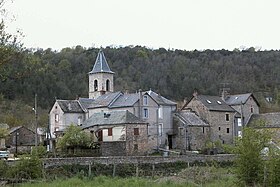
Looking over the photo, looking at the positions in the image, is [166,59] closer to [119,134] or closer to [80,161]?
[119,134]

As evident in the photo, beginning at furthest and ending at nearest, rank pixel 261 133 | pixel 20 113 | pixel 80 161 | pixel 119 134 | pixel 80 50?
1. pixel 80 50
2. pixel 20 113
3. pixel 119 134
4. pixel 80 161
5. pixel 261 133

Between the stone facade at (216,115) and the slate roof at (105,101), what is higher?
the slate roof at (105,101)

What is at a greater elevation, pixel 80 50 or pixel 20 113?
pixel 80 50

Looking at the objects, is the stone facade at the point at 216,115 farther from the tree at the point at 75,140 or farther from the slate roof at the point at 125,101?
the tree at the point at 75,140

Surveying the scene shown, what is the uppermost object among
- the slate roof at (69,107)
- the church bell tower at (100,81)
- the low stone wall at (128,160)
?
the church bell tower at (100,81)

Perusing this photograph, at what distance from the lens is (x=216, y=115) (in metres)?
64.1

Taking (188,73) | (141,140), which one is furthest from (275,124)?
(188,73)

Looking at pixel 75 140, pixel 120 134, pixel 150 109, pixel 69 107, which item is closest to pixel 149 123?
pixel 150 109

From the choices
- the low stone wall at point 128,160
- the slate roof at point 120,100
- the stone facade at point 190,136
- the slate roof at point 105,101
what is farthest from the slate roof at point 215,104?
the low stone wall at point 128,160

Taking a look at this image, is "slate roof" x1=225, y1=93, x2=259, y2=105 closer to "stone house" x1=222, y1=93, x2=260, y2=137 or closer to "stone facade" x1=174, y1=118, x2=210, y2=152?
"stone house" x1=222, y1=93, x2=260, y2=137

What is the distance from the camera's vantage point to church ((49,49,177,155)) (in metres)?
Answer: 52.1

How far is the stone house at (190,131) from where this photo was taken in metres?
60.3

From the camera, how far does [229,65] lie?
4820 inches

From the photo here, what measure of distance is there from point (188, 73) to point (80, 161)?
2945 inches
